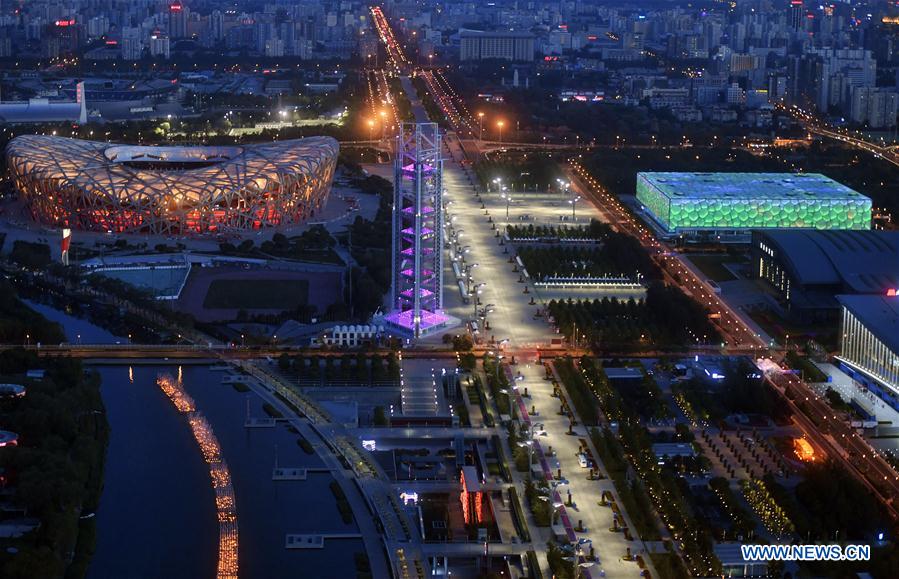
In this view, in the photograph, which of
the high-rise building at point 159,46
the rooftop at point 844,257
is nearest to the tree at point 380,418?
the rooftop at point 844,257

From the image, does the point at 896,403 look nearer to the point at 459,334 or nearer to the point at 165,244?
the point at 459,334

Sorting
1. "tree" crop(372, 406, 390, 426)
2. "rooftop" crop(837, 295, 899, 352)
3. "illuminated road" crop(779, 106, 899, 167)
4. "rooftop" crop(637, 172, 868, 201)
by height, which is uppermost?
"rooftop" crop(637, 172, 868, 201)

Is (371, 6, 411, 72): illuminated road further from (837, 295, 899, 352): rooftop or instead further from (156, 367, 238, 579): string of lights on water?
(156, 367, 238, 579): string of lights on water

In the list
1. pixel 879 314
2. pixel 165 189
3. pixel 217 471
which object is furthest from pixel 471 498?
pixel 165 189

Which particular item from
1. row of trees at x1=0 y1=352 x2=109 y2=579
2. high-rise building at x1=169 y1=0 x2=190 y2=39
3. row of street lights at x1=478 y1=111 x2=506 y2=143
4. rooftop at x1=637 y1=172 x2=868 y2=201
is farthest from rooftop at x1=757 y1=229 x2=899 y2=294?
high-rise building at x1=169 y1=0 x2=190 y2=39

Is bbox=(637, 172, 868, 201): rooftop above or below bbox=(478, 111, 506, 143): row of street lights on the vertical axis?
above

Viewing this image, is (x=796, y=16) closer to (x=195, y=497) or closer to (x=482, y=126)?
(x=482, y=126)
